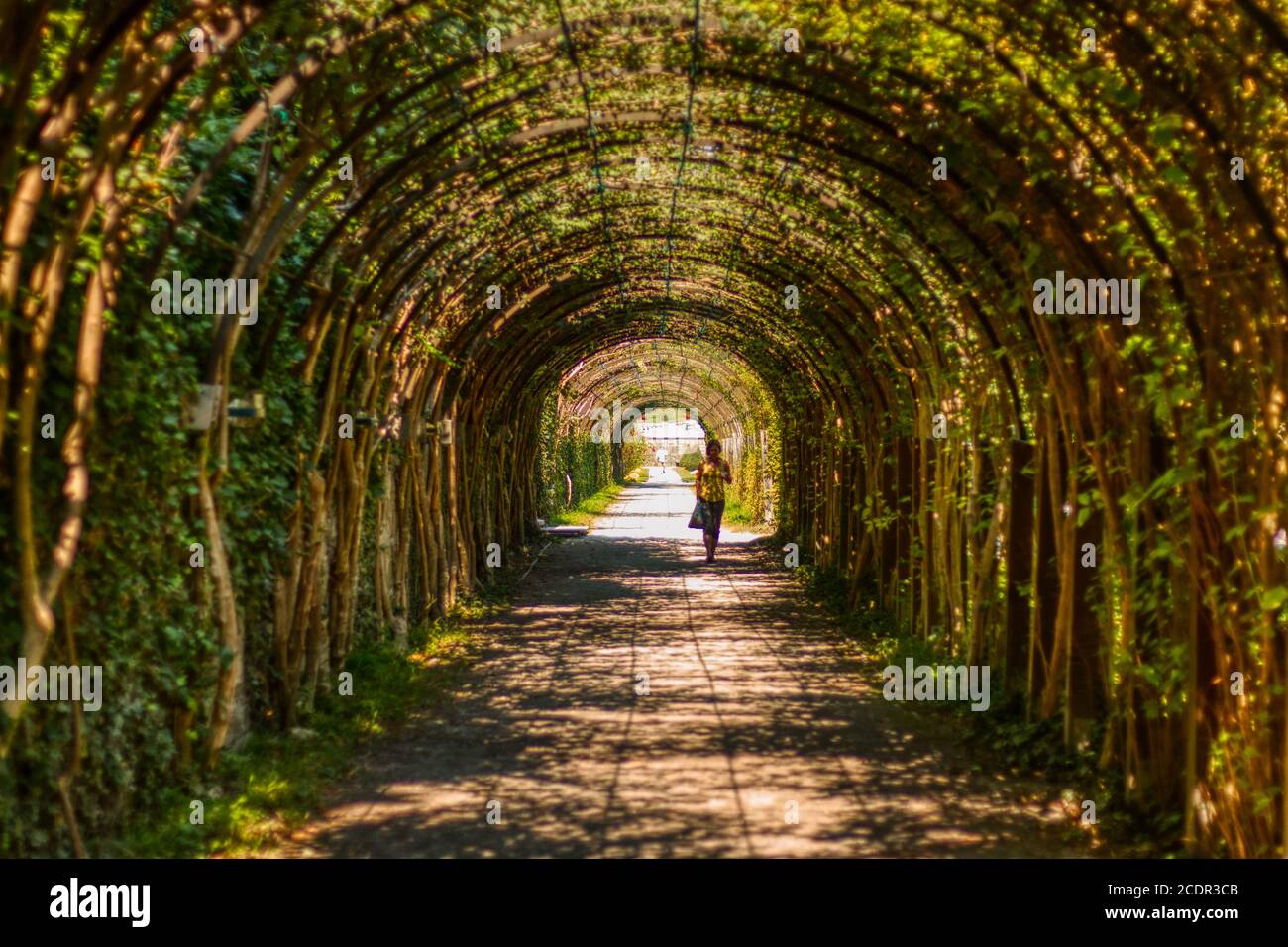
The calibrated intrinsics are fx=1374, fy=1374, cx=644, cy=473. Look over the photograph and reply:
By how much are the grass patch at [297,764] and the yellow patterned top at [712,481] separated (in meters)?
7.58

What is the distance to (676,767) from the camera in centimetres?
620

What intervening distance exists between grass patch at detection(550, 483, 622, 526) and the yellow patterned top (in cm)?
613

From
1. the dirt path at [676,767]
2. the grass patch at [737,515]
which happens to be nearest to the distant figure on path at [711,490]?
the dirt path at [676,767]

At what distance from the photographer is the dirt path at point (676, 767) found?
16.5 ft

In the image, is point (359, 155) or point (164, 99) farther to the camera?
point (359, 155)

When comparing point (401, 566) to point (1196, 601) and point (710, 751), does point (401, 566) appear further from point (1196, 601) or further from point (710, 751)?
point (1196, 601)

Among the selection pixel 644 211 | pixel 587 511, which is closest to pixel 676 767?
pixel 644 211

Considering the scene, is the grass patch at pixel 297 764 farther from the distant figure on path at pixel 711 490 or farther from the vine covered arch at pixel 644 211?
the distant figure on path at pixel 711 490

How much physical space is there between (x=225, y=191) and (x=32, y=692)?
2.58 m

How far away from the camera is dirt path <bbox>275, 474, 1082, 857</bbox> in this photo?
199 inches

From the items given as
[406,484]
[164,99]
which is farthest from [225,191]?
[406,484]

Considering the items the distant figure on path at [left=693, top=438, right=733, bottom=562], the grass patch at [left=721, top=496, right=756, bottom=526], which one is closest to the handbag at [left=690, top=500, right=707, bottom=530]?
the distant figure on path at [left=693, top=438, right=733, bottom=562]

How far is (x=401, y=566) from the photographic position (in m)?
9.61

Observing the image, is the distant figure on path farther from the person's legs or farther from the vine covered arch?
the vine covered arch
